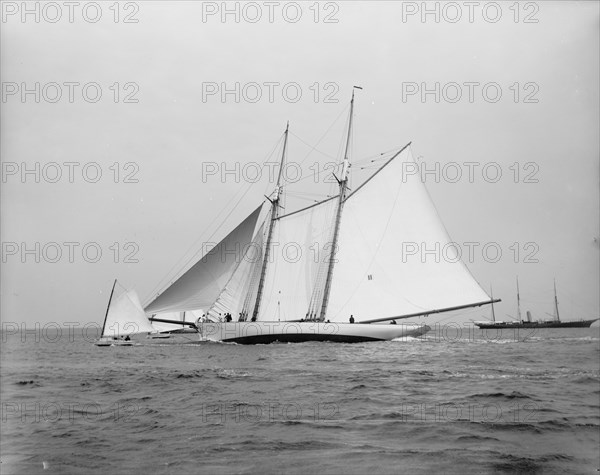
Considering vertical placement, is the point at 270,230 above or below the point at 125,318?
above

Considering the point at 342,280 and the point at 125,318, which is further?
the point at 125,318

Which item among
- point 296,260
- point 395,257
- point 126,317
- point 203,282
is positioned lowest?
point 126,317

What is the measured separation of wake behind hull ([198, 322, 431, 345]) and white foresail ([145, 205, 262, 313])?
310cm

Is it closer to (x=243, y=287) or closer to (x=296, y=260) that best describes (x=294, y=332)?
(x=243, y=287)

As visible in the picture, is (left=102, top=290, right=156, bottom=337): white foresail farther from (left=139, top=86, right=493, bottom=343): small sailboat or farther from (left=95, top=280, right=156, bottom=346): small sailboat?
(left=139, top=86, right=493, bottom=343): small sailboat

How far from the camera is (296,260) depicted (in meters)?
55.3

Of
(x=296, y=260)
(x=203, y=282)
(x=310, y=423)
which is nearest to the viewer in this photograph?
(x=310, y=423)

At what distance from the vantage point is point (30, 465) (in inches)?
404

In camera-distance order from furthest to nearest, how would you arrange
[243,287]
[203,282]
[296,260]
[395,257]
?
[296,260]
[243,287]
[203,282]
[395,257]

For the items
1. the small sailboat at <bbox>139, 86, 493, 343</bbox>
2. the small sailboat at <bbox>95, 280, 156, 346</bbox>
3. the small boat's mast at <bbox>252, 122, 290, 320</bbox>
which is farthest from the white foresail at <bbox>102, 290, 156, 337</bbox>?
the small boat's mast at <bbox>252, 122, 290, 320</bbox>

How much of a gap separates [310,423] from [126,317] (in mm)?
46155

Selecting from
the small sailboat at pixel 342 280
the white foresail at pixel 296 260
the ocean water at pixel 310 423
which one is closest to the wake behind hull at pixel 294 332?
the small sailboat at pixel 342 280

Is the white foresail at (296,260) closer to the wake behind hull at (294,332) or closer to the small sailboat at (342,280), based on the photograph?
the small sailboat at (342,280)

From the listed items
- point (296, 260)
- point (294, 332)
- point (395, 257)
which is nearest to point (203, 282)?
point (294, 332)
